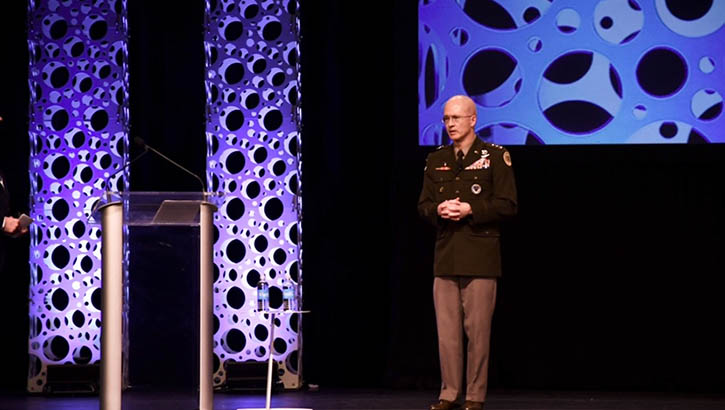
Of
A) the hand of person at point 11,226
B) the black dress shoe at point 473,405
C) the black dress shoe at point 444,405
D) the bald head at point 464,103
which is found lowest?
the black dress shoe at point 444,405

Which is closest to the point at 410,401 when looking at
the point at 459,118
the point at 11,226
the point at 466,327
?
the point at 466,327

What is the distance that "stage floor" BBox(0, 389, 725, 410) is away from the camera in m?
5.18

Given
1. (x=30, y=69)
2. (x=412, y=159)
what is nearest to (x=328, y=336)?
(x=412, y=159)

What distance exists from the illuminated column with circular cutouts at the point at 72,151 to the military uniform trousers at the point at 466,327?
8.38 feet

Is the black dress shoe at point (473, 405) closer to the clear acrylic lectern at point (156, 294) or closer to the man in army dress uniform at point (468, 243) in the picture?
the man in army dress uniform at point (468, 243)

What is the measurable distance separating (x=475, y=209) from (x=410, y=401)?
1377 millimetres

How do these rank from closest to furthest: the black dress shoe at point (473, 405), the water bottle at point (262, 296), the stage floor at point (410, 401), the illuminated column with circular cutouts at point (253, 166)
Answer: the black dress shoe at point (473, 405) < the water bottle at point (262, 296) < the stage floor at point (410, 401) < the illuminated column with circular cutouts at point (253, 166)

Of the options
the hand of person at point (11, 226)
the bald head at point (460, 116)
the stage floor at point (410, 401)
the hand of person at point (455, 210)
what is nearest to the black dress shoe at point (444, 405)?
the stage floor at point (410, 401)

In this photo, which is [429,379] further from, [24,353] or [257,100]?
[24,353]

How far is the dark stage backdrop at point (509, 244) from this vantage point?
19.6ft

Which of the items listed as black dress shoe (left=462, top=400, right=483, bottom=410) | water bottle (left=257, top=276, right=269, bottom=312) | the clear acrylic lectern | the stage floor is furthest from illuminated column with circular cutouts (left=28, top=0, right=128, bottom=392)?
black dress shoe (left=462, top=400, right=483, bottom=410)

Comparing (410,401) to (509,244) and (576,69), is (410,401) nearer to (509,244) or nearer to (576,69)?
(509,244)

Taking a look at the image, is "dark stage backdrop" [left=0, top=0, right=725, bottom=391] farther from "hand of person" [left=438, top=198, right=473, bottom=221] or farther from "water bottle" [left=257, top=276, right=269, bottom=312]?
"hand of person" [left=438, top=198, right=473, bottom=221]

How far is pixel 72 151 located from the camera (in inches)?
250
